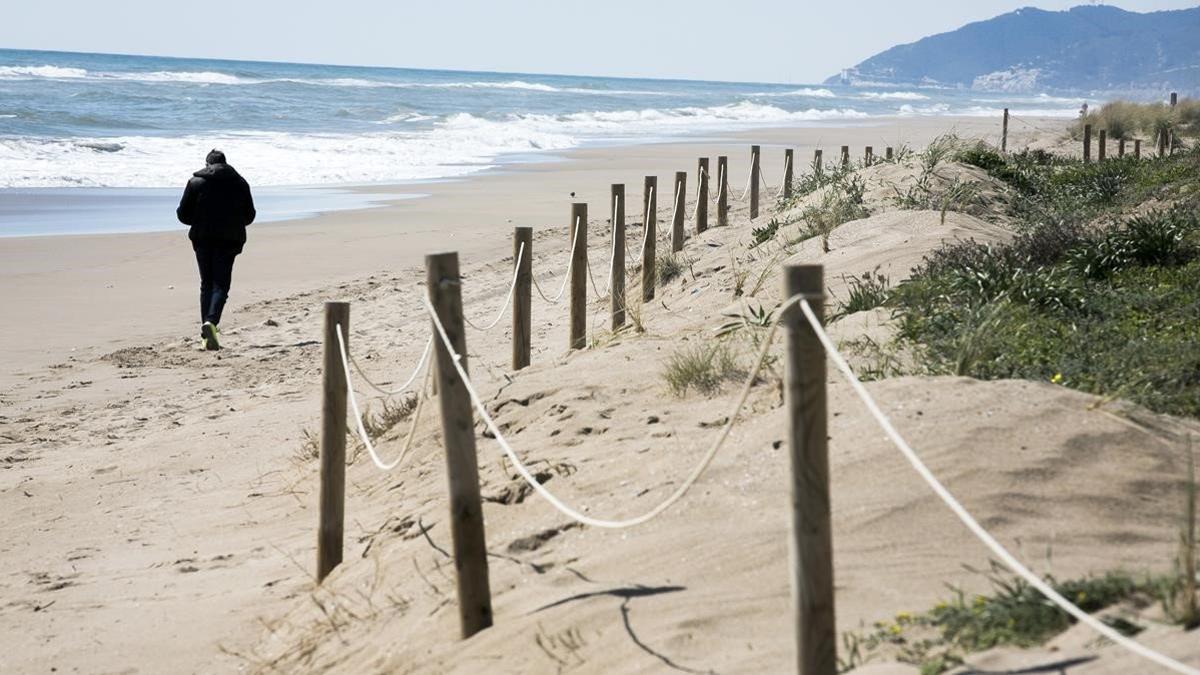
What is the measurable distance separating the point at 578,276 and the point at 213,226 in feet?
12.9

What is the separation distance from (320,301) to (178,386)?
135 inches

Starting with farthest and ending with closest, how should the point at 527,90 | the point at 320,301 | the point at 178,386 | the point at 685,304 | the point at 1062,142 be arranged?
the point at 527,90 < the point at 1062,142 < the point at 320,301 < the point at 685,304 < the point at 178,386

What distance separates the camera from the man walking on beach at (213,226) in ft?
38.8

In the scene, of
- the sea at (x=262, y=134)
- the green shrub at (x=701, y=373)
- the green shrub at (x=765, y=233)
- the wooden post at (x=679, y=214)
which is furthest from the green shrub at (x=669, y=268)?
the sea at (x=262, y=134)

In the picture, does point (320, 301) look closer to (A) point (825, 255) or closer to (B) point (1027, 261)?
(A) point (825, 255)

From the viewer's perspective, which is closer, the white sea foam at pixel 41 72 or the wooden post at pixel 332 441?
the wooden post at pixel 332 441

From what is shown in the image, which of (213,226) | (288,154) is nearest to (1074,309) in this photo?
(213,226)

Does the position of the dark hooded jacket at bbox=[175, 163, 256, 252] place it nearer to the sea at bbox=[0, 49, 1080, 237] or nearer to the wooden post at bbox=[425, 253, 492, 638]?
the sea at bbox=[0, 49, 1080, 237]

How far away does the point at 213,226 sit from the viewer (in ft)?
38.8

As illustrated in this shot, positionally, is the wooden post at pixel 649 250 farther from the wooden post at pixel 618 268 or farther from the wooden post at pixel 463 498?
the wooden post at pixel 463 498

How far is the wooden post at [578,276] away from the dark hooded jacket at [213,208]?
3.55 m

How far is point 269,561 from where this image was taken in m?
6.36

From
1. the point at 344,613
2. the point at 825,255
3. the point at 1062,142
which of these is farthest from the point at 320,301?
the point at 1062,142

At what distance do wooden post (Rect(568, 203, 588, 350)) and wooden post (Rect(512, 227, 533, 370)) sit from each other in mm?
735
